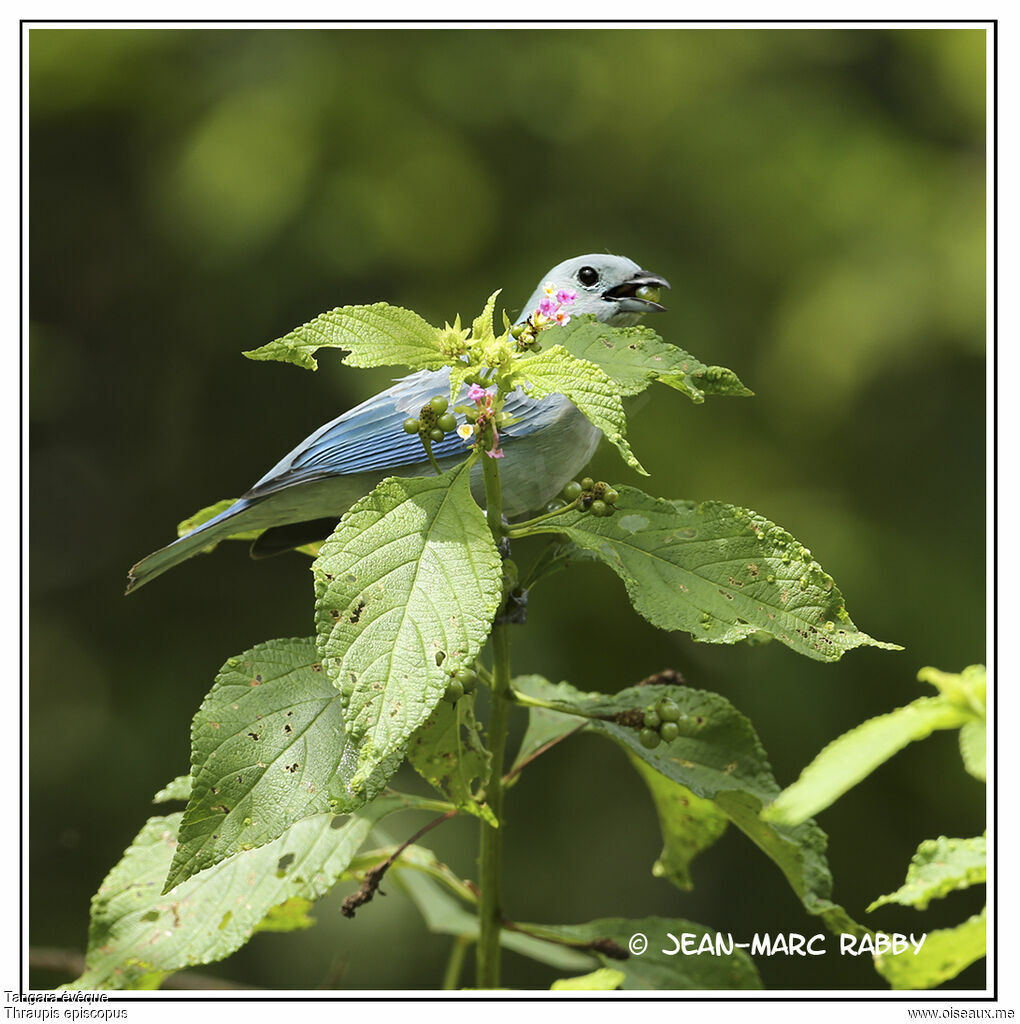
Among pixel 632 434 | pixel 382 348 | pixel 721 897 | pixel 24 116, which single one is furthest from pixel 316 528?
pixel 721 897

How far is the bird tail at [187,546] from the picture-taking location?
1.80 m

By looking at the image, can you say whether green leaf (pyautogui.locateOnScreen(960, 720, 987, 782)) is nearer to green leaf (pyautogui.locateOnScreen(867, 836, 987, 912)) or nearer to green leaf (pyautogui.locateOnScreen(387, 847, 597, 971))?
green leaf (pyautogui.locateOnScreen(867, 836, 987, 912))

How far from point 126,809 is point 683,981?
233 cm

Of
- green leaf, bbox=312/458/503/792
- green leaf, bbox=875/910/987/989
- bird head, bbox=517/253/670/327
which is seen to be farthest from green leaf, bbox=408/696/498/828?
bird head, bbox=517/253/670/327

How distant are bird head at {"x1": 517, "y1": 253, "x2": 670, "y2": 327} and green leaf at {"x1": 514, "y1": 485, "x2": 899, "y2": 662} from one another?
83 cm

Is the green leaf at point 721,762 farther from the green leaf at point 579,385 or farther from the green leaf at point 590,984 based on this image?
the green leaf at point 579,385

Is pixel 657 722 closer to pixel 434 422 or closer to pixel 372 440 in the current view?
pixel 434 422

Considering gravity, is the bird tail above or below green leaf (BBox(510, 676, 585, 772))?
above

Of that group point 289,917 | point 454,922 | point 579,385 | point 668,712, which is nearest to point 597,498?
point 579,385

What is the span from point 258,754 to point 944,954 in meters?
0.75

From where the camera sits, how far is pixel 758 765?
5.23 feet

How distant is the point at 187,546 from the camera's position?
1.84 metres

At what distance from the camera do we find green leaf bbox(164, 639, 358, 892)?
3.95 feet

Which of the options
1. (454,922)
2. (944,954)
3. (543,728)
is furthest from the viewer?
(454,922)
